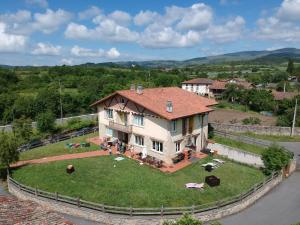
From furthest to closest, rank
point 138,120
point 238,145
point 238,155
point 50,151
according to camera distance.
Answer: point 238,145
point 50,151
point 238,155
point 138,120

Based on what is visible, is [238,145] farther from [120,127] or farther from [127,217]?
[127,217]

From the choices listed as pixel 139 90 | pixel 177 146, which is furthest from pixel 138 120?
pixel 177 146

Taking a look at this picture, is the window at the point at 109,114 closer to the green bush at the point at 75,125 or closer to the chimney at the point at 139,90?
the chimney at the point at 139,90

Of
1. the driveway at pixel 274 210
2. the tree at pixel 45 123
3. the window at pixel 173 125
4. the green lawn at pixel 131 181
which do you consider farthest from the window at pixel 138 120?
the tree at pixel 45 123

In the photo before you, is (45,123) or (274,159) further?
(45,123)

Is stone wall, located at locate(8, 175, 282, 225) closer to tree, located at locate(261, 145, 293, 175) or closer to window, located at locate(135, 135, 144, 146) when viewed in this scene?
tree, located at locate(261, 145, 293, 175)

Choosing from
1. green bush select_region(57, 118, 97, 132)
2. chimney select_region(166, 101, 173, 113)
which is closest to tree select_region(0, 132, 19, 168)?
chimney select_region(166, 101, 173, 113)

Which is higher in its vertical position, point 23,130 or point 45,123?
point 45,123
